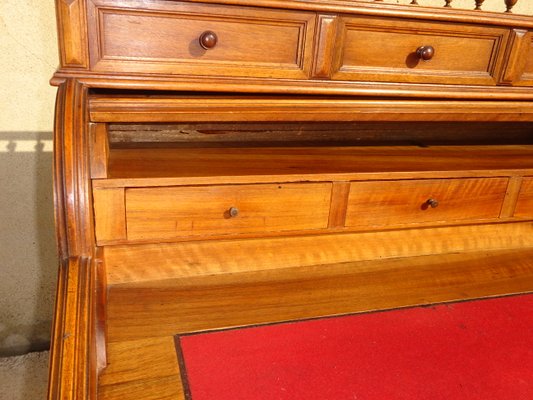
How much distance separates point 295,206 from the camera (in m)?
1.00

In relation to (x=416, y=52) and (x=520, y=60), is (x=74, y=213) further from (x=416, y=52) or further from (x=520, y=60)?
(x=520, y=60)

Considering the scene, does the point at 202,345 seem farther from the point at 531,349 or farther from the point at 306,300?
the point at 531,349

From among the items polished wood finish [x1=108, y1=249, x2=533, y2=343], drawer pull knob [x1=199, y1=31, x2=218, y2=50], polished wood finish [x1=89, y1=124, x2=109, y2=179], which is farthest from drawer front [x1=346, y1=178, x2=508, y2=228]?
polished wood finish [x1=89, y1=124, x2=109, y2=179]

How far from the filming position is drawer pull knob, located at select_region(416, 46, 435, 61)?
965 mm

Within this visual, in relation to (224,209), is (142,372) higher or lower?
lower

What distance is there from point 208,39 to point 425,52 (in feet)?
1.49

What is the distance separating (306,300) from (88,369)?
48cm

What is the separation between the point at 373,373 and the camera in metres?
0.79

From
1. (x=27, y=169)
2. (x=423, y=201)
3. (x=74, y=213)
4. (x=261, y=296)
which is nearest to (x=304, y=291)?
(x=261, y=296)

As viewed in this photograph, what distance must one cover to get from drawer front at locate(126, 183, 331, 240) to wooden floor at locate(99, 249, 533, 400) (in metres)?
0.12

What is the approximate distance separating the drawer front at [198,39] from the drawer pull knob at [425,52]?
240 millimetres

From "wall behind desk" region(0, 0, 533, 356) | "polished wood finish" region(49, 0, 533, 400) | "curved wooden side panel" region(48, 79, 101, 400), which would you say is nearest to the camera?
"curved wooden side panel" region(48, 79, 101, 400)

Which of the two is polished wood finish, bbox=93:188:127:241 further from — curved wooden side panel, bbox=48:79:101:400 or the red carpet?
the red carpet

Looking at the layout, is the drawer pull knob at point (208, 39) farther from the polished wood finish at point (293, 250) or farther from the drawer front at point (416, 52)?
the polished wood finish at point (293, 250)
